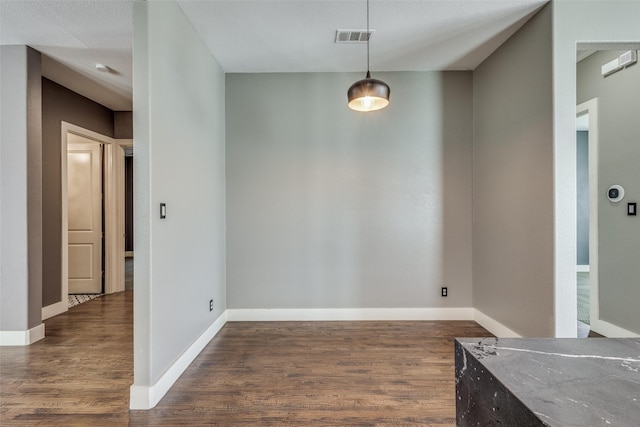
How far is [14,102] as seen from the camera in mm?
3008

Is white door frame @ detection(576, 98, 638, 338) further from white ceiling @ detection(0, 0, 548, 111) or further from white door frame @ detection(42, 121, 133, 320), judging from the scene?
white door frame @ detection(42, 121, 133, 320)

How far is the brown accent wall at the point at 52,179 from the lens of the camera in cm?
378

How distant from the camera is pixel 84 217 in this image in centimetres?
493

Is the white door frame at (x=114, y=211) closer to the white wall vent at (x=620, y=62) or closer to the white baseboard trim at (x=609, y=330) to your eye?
the white wall vent at (x=620, y=62)

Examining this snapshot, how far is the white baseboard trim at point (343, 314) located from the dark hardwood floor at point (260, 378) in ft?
0.40

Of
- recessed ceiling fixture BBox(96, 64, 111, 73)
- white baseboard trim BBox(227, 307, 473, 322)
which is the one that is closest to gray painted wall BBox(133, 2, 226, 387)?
white baseboard trim BBox(227, 307, 473, 322)

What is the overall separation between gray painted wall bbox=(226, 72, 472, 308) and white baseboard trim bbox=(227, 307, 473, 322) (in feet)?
0.22

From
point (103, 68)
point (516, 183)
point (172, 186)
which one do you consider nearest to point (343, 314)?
point (516, 183)

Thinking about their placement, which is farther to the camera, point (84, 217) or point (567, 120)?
point (84, 217)

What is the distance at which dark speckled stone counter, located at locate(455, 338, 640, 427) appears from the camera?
2.00 feet

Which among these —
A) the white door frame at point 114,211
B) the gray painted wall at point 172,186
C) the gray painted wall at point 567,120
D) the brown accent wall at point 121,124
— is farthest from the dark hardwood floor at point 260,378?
the brown accent wall at point 121,124

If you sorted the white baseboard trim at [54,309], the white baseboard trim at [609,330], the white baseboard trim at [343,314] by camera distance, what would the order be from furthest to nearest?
the white baseboard trim at [54,309], the white baseboard trim at [343,314], the white baseboard trim at [609,330]

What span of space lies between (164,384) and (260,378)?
2.16 ft

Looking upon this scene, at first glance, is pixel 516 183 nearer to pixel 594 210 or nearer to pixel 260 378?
pixel 594 210
